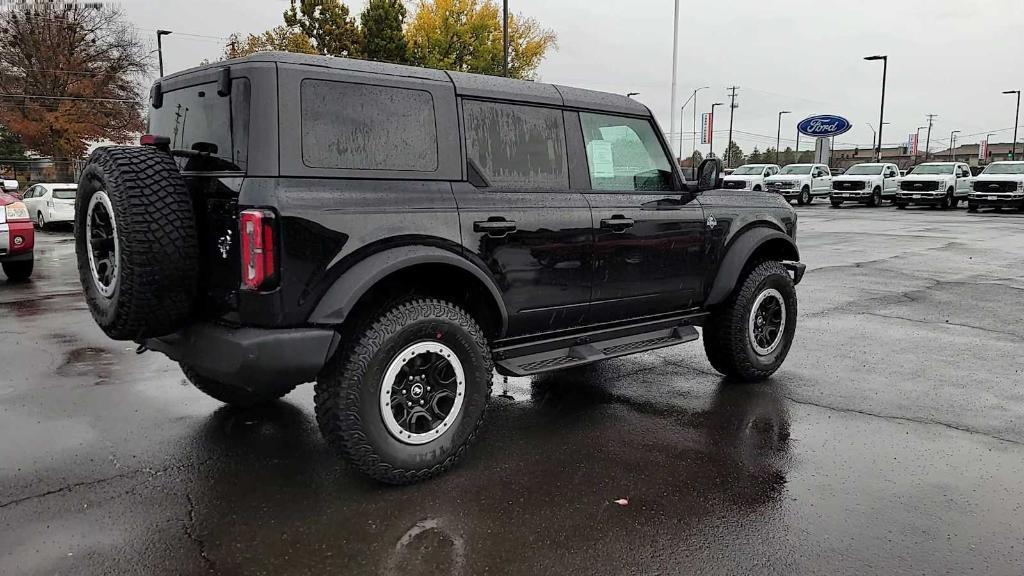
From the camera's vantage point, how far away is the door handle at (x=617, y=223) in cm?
443

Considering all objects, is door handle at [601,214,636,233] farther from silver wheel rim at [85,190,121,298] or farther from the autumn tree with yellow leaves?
the autumn tree with yellow leaves

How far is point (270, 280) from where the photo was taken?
3209 mm

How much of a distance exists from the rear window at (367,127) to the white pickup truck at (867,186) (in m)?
31.9

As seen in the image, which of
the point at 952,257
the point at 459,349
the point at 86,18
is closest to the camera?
the point at 459,349

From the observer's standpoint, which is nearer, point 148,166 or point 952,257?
point 148,166

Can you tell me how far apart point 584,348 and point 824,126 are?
47.7m

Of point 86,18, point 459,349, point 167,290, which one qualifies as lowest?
point 459,349

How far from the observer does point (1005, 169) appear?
27.7 m

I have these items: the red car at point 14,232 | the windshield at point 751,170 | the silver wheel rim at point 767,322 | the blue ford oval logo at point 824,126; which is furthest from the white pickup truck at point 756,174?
the silver wheel rim at point 767,322

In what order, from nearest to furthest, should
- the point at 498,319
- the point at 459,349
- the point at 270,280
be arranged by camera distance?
the point at 270,280 → the point at 459,349 → the point at 498,319

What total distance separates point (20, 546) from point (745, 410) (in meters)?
3.99

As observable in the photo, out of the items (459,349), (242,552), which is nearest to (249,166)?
(459,349)

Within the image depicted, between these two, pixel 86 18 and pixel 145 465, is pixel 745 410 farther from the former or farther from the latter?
pixel 86 18

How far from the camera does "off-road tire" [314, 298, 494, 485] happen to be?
3.42 meters
